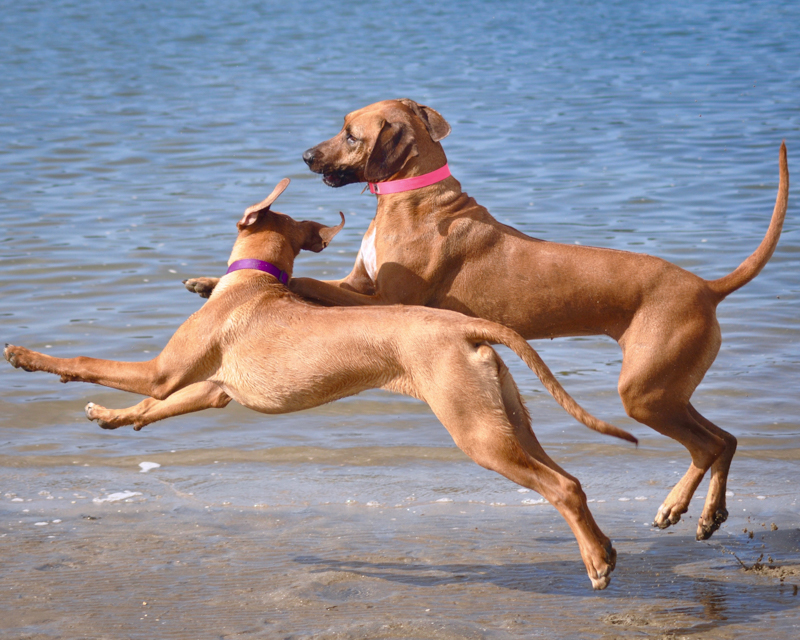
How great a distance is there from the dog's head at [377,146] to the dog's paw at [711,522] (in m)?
2.27

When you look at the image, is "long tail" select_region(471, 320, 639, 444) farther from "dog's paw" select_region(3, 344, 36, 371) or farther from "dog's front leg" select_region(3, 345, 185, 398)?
"dog's paw" select_region(3, 344, 36, 371)

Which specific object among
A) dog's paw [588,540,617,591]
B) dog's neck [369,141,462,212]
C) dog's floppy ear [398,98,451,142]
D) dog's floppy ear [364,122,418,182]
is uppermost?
dog's floppy ear [398,98,451,142]

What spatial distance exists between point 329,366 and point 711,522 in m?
2.18

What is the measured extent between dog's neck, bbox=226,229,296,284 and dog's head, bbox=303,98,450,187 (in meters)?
0.40

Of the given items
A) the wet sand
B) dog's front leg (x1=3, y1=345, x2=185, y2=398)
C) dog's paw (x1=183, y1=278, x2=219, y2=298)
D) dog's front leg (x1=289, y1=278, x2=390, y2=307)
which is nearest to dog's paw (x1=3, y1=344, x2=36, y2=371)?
Result: dog's front leg (x1=3, y1=345, x2=185, y2=398)

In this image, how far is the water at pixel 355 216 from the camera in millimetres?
6664

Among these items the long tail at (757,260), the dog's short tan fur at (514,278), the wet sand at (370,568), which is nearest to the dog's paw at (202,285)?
the dog's short tan fur at (514,278)

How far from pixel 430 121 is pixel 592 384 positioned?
3479mm

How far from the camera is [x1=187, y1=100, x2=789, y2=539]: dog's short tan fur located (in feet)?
17.0

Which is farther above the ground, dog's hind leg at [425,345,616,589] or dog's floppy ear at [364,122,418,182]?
dog's floppy ear at [364,122,418,182]

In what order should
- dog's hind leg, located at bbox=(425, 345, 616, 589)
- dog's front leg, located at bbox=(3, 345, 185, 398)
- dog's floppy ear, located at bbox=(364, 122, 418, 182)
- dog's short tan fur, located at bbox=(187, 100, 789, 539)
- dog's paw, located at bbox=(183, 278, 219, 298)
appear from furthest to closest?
dog's paw, located at bbox=(183, 278, 219, 298) < dog's floppy ear, located at bbox=(364, 122, 418, 182) < dog's short tan fur, located at bbox=(187, 100, 789, 539) < dog's front leg, located at bbox=(3, 345, 185, 398) < dog's hind leg, located at bbox=(425, 345, 616, 589)

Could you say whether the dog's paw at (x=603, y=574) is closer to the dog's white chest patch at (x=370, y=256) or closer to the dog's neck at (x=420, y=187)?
the dog's white chest patch at (x=370, y=256)

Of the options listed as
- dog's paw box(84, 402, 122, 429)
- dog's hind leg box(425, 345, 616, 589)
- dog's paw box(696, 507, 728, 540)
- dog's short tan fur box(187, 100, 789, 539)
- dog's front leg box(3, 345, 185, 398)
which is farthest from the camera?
dog's paw box(84, 402, 122, 429)

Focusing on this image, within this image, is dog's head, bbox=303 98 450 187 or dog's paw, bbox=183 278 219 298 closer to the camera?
dog's head, bbox=303 98 450 187
